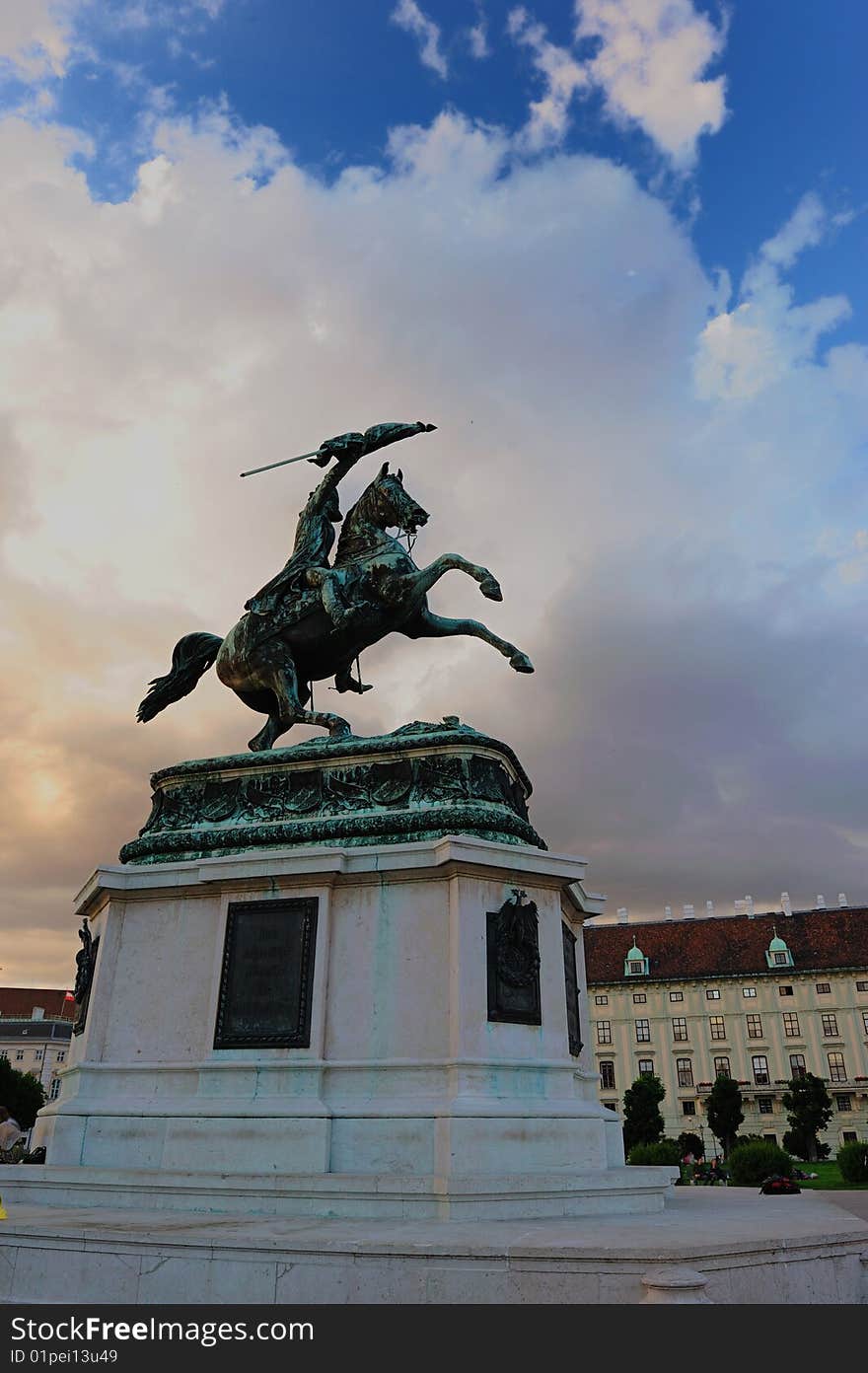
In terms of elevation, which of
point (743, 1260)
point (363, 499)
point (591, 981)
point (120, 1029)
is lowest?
point (743, 1260)

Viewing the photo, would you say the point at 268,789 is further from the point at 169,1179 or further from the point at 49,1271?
the point at 49,1271

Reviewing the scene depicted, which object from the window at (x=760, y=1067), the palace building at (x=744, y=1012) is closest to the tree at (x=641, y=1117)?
the palace building at (x=744, y=1012)

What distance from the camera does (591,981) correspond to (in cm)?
9369

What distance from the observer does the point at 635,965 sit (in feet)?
300

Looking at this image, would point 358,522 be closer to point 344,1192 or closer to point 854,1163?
point 344,1192

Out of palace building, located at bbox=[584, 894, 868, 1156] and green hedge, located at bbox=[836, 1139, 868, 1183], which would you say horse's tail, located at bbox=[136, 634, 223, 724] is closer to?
green hedge, located at bbox=[836, 1139, 868, 1183]

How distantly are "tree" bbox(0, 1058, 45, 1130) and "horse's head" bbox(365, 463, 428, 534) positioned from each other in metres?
56.6

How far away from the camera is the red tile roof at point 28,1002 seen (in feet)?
392

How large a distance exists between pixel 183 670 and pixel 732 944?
85.2 metres

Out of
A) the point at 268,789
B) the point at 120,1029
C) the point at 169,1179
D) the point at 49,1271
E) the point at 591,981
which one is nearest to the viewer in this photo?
the point at 49,1271

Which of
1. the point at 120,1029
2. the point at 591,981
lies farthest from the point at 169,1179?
the point at 591,981

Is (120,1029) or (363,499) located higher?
(363,499)
